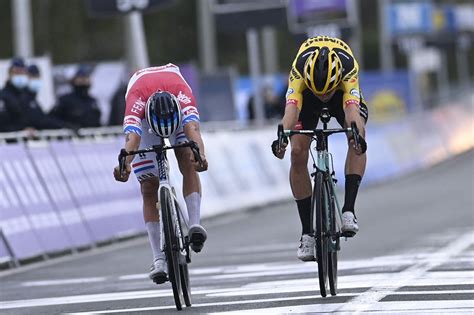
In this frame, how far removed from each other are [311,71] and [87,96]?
9.32 meters

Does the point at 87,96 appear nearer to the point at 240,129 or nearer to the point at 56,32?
the point at 240,129

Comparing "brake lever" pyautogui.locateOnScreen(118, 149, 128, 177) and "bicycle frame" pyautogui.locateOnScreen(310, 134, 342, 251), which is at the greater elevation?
"brake lever" pyautogui.locateOnScreen(118, 149, 128, 177)

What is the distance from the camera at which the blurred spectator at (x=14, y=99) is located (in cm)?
1800

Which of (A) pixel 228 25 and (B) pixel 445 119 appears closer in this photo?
(A) pixel 228 25

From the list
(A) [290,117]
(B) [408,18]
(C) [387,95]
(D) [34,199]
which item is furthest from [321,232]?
(B) [408,18]

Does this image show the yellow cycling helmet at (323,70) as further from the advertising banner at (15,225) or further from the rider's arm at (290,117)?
the advertising banner at (15,225)

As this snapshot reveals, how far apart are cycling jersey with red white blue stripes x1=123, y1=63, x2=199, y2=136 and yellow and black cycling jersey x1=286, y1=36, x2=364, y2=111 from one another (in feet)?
2.37

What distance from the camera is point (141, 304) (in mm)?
11367

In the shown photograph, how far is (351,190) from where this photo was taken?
445 inches

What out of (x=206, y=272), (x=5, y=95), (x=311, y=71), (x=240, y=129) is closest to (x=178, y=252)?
(x=311, y=71)

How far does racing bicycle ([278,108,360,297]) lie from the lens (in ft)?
35.4

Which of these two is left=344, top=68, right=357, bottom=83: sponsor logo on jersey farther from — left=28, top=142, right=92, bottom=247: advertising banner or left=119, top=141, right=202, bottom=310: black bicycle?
left=28, top=142, right=92, bottom=247: advertising banner

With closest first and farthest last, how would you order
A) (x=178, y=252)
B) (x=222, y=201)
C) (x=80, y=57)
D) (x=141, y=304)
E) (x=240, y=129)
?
(x=178, y=252)
(x=141, y=304)
(x=222, y=201)
(x=240, y=129)
(x=80, y=57)

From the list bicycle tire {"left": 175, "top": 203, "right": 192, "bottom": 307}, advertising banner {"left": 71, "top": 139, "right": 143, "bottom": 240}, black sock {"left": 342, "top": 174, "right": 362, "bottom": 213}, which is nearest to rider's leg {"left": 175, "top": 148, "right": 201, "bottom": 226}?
bicycle tire {"left": 175, "top": 203, "right": 192, "bottom": 307}
